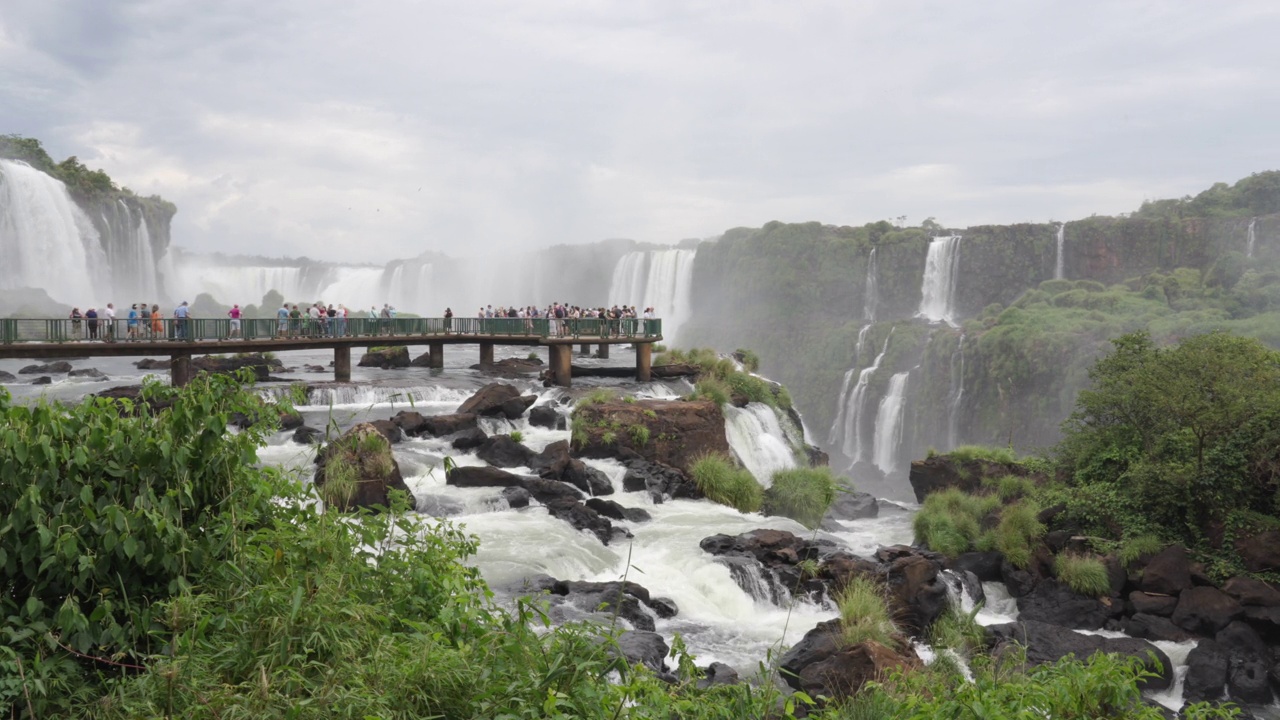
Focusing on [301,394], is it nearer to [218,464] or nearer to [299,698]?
[218,464]

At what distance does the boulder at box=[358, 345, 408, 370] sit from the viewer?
106ft

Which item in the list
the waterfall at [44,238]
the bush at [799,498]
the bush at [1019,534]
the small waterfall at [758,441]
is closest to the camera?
the bush at [1019,534]

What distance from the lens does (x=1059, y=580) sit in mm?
15016

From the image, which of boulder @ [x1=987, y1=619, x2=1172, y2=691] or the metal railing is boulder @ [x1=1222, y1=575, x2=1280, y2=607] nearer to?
boulder @ [x1=987, y1=619, x2=1172, y2=691]

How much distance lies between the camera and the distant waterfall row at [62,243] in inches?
1731

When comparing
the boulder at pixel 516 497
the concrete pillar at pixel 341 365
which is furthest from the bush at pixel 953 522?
the concrete pillar at pixel 341 365

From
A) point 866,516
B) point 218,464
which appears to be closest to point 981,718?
point 218,464

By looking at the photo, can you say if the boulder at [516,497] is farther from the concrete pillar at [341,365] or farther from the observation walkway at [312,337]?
the concrete pillar at [341,365]

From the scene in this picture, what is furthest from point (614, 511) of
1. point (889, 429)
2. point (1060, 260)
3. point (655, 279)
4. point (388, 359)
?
point (1060, 260)

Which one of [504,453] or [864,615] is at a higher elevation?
Result: [504,453]

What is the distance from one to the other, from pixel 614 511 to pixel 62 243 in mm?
45444

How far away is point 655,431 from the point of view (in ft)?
65.5

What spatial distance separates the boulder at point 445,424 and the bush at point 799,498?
687 centimetres

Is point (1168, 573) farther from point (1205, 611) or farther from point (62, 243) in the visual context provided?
point (62, 243)
